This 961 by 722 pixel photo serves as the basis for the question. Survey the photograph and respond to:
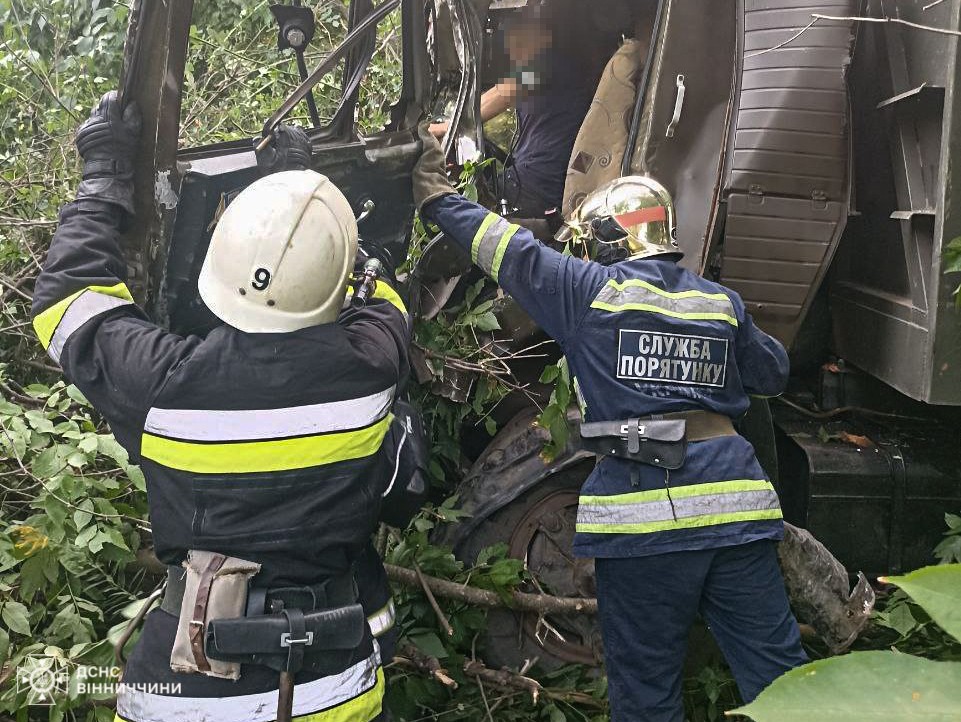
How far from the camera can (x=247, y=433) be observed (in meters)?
1.69

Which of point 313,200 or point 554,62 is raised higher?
point 554,62

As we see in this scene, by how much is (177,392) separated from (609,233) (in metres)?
1.34

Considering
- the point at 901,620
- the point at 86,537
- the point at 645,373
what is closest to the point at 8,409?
the point at 86,537

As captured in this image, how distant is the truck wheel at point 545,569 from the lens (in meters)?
2.93

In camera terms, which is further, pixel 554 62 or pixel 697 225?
pixel 554 62

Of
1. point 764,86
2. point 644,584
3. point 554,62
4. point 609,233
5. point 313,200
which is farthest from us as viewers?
point 554,62

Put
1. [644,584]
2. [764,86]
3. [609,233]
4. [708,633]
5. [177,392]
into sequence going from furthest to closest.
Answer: [708,633]
[764,86]
[609,233]
[644,584]
[177,392]

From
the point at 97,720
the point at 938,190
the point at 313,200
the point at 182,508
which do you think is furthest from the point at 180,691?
the point at 938,190

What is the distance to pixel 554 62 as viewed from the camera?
12.2 ft

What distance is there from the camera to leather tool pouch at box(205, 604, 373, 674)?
66.5 inches

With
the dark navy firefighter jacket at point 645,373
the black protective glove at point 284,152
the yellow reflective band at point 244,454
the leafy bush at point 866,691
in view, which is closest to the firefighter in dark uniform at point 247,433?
the yellow reflective band at point 244,454

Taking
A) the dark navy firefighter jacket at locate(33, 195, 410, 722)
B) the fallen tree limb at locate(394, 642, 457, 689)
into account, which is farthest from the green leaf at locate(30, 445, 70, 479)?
the fallen tree limb at locate(394, 642, 457, 689)

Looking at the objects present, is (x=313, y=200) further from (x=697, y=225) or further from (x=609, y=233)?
(x=697, y=225)

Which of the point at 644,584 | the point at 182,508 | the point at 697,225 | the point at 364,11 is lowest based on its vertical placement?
the point at 644,584
